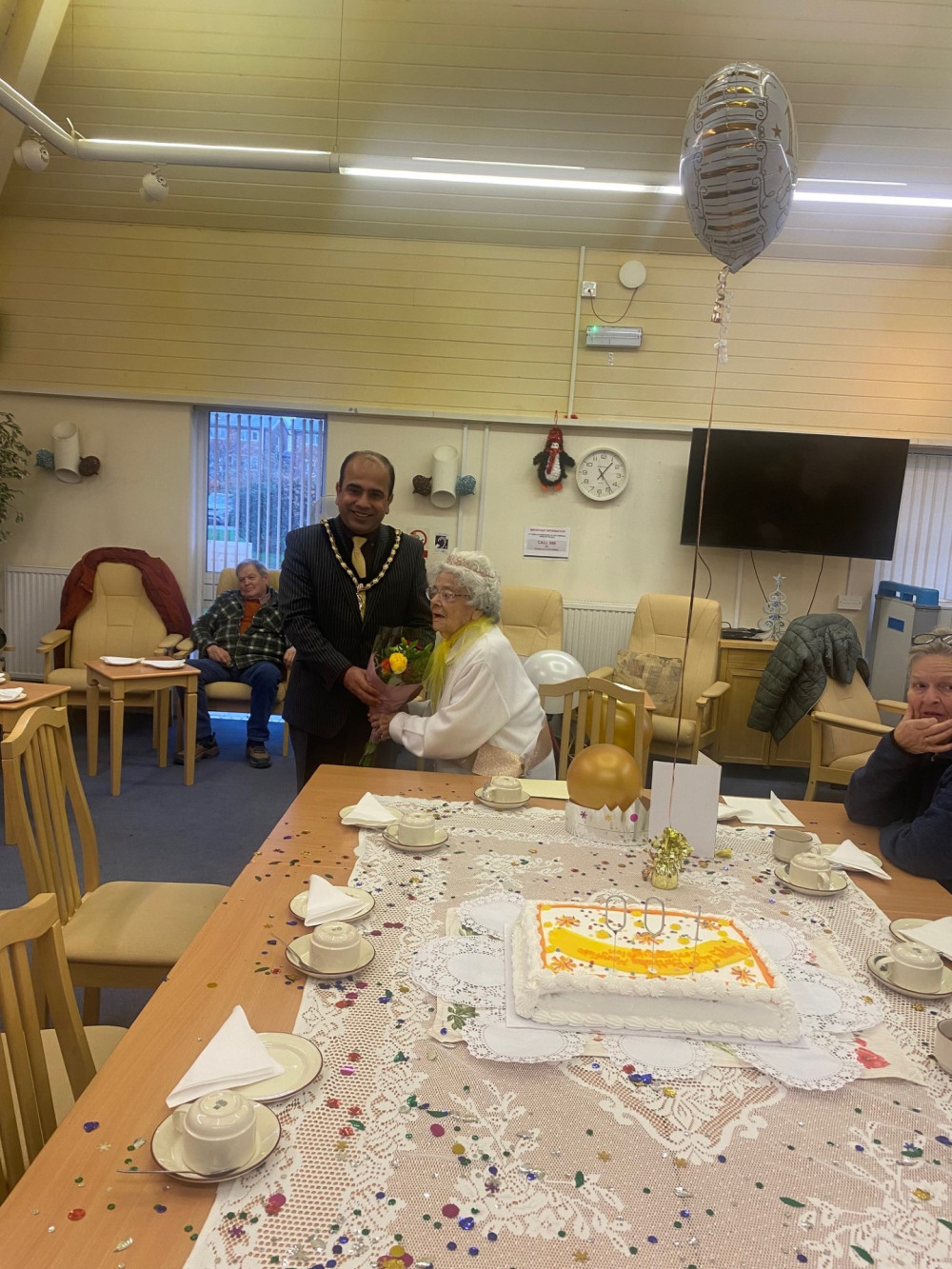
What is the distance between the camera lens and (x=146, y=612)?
17.7 ft

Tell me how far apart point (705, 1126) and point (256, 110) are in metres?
5.17

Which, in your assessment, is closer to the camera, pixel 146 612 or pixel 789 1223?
pixel 789 1223

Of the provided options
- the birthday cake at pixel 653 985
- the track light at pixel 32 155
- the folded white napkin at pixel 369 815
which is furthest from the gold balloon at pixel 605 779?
the track light at pixel 32 155

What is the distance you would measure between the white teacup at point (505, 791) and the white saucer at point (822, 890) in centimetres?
63

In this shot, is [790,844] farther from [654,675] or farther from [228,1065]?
[654,675]

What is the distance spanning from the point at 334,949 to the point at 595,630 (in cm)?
453

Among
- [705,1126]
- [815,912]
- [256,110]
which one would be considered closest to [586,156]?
[256,110]

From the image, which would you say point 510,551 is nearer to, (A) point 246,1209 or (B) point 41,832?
(B) point 41,832

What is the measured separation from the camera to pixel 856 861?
178 centimetres

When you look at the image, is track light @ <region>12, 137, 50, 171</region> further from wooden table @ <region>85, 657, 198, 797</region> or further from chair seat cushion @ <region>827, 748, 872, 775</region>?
chair seat cushion @ <region>827, 748, 872, 775</region>

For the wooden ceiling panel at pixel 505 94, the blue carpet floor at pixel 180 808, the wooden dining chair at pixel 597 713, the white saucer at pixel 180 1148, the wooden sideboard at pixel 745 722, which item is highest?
the wooden ceiling panel at pixel 505 94

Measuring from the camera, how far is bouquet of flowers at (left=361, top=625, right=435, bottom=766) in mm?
2457

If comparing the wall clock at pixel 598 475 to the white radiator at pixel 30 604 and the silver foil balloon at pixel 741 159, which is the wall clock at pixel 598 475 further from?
the silver foil balloon at pixel 741 159

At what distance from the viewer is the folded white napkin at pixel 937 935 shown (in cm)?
142
